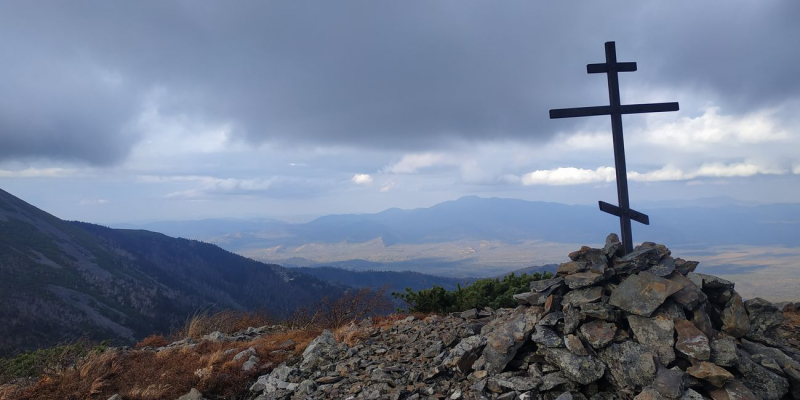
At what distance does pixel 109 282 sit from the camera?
8681cm

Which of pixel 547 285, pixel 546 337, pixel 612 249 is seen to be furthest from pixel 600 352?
pixel 612 249

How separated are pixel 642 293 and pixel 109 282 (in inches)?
4046

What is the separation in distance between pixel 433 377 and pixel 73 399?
7469 mm

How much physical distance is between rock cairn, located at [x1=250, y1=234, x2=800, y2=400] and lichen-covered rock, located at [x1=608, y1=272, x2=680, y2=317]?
0.02 meters

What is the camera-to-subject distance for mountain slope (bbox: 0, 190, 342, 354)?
62.3 meters

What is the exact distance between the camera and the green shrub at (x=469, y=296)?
44.2 feet

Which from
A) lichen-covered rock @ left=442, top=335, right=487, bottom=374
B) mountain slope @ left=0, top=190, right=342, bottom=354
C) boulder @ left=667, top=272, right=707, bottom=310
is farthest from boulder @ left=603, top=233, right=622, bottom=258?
mountain slope @ left=0, top=190, right=342, bottom=354

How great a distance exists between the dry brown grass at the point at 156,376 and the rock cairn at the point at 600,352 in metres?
0.92

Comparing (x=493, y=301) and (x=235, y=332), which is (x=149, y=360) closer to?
(x=235, y=332)

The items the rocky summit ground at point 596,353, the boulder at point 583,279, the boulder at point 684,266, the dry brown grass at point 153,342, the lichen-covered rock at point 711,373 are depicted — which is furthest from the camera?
the dry brown grass at point 153,342

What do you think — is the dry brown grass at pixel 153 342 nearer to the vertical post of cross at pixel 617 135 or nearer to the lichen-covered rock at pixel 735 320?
the vertical post of cross at pixel 617 135

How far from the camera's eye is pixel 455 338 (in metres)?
9.15

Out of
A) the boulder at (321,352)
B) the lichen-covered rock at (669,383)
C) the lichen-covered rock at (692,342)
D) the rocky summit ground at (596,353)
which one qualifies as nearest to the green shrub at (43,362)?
the rocky summit ground at (596,353)

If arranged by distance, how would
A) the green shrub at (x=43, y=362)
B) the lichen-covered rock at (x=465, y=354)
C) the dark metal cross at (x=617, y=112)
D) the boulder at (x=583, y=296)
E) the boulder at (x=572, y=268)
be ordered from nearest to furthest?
the boulder at (x=583, y=296) → the lichen-covered rock at (x=465, y=354) → the boulder at (x=572, y=268) → the dark metal cross at (x=617, y=112) → the green shrub at (x=43, y=362)
